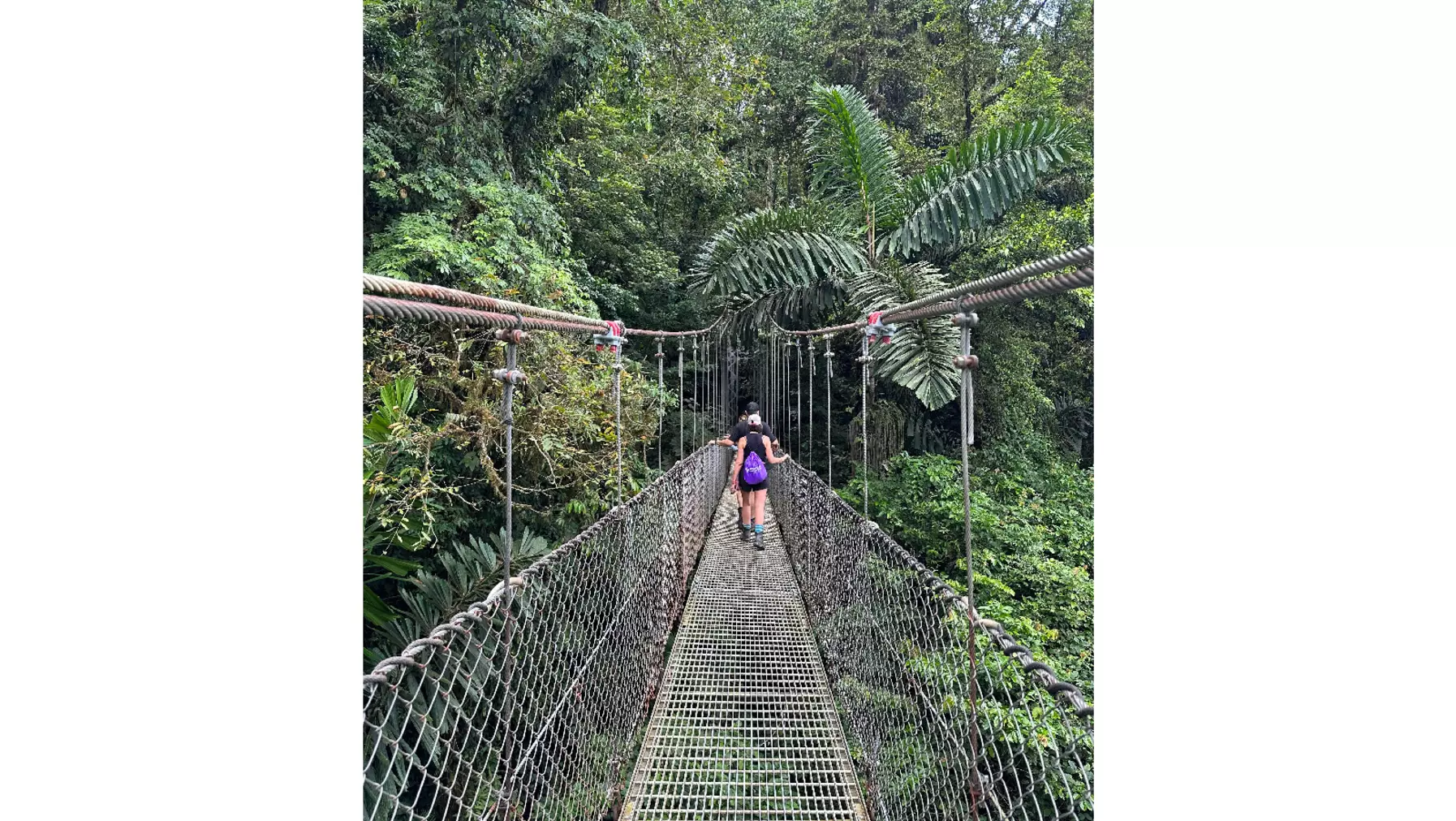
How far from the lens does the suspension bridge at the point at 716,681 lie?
2.96 ft

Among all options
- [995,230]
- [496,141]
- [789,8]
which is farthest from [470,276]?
[789,8]

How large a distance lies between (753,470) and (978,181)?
10.9ft

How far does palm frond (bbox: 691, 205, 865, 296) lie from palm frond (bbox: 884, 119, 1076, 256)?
1.56ft

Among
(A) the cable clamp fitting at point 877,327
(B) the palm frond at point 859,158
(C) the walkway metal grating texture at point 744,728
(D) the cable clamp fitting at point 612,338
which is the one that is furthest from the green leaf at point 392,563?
(B) the palm frond at point 859,158

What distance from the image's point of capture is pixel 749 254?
5.21 metres

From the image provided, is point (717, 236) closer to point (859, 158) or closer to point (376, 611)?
point (859, 158)

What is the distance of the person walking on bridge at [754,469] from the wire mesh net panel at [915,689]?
735mm

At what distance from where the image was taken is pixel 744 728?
66.0 inches

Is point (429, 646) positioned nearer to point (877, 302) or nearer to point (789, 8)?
point (877, 302)

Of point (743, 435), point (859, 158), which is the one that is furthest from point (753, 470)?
point (859, 158)

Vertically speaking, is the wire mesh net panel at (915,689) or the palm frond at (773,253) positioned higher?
the palm frond at (773,253)

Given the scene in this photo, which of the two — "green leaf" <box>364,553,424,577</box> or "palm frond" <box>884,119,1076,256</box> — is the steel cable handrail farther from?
"palm frond" <box>884,119,1076,256</box>

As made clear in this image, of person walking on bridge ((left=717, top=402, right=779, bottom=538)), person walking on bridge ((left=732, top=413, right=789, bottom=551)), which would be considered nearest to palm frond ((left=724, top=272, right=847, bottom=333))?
person walking on bridge ((left=717, top=402, right=779, bottom=538))

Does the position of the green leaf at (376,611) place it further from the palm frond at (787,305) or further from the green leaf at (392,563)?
the palm frond at (787,305)
